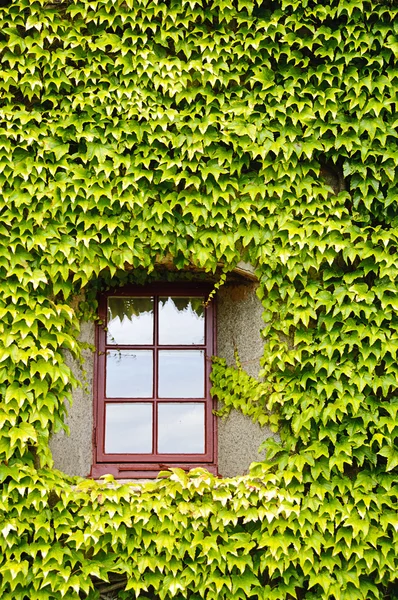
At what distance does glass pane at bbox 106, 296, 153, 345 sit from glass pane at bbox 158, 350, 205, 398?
169 millimetres

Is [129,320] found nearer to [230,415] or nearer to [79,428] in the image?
[79,428]

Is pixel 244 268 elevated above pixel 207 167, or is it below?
below

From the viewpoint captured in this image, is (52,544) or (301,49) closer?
(52,544)

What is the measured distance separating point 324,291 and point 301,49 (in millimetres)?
1467

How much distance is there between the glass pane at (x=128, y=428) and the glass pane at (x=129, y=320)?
41 centimetres

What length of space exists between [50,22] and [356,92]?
1.79 meters

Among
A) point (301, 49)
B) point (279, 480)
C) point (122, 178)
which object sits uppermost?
point (301, 49)

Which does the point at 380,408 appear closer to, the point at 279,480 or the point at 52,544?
the point at 279,480

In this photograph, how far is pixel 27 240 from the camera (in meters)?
3.67

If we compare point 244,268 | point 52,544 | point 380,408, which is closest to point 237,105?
point 244,268

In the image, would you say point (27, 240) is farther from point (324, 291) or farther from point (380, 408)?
point (380, 408)

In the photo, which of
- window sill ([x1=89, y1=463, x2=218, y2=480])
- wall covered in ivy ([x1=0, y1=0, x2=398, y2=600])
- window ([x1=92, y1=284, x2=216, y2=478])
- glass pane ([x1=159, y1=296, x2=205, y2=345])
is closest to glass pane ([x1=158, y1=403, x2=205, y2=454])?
window ([x1=92, y1=284, x2=216, y2=478])

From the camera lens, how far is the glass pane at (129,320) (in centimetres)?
414

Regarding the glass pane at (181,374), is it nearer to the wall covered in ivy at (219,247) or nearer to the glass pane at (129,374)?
the glass pane at (129,374)
